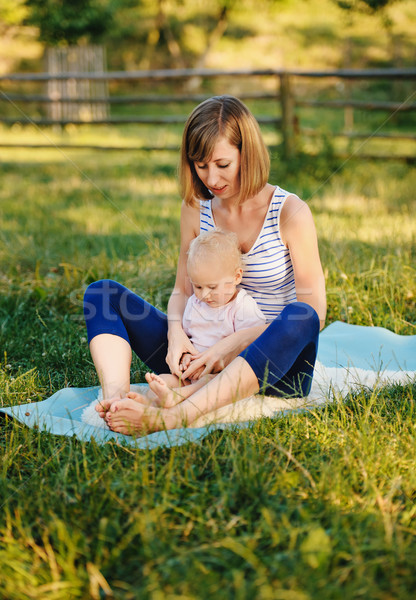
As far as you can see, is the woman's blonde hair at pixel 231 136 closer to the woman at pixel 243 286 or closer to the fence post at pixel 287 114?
the woman at pixel 243 286

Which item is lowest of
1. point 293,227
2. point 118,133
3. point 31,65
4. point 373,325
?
point 373,325

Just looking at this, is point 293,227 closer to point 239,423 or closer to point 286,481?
point 239,423

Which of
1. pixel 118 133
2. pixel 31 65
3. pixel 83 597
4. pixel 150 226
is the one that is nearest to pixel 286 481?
pixel 83 597

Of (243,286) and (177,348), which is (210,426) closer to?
(177,348)

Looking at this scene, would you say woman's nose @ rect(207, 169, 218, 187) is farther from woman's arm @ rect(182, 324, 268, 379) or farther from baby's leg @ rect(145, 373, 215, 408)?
baby's leg @ rect(145, 373, 215, 408)

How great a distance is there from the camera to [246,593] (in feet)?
4.33

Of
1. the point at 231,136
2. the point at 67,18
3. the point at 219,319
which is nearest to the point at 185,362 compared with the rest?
the point at 219,319

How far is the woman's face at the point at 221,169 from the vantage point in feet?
7.48

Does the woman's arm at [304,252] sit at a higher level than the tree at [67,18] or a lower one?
lower

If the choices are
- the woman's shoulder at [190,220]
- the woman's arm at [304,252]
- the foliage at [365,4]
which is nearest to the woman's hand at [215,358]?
the woman's arm at [304,252]

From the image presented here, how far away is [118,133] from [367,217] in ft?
27.6

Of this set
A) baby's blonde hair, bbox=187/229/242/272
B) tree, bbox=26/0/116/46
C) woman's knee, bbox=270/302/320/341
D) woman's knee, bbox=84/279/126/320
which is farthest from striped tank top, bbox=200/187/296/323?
tree, bbox=26/0/116/46

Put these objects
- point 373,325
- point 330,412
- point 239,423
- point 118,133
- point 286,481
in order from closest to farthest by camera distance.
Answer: point 286,481, point 239,423, point 330,412, point 373,325, point 118,133

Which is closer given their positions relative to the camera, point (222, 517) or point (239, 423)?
point (222, 517)
